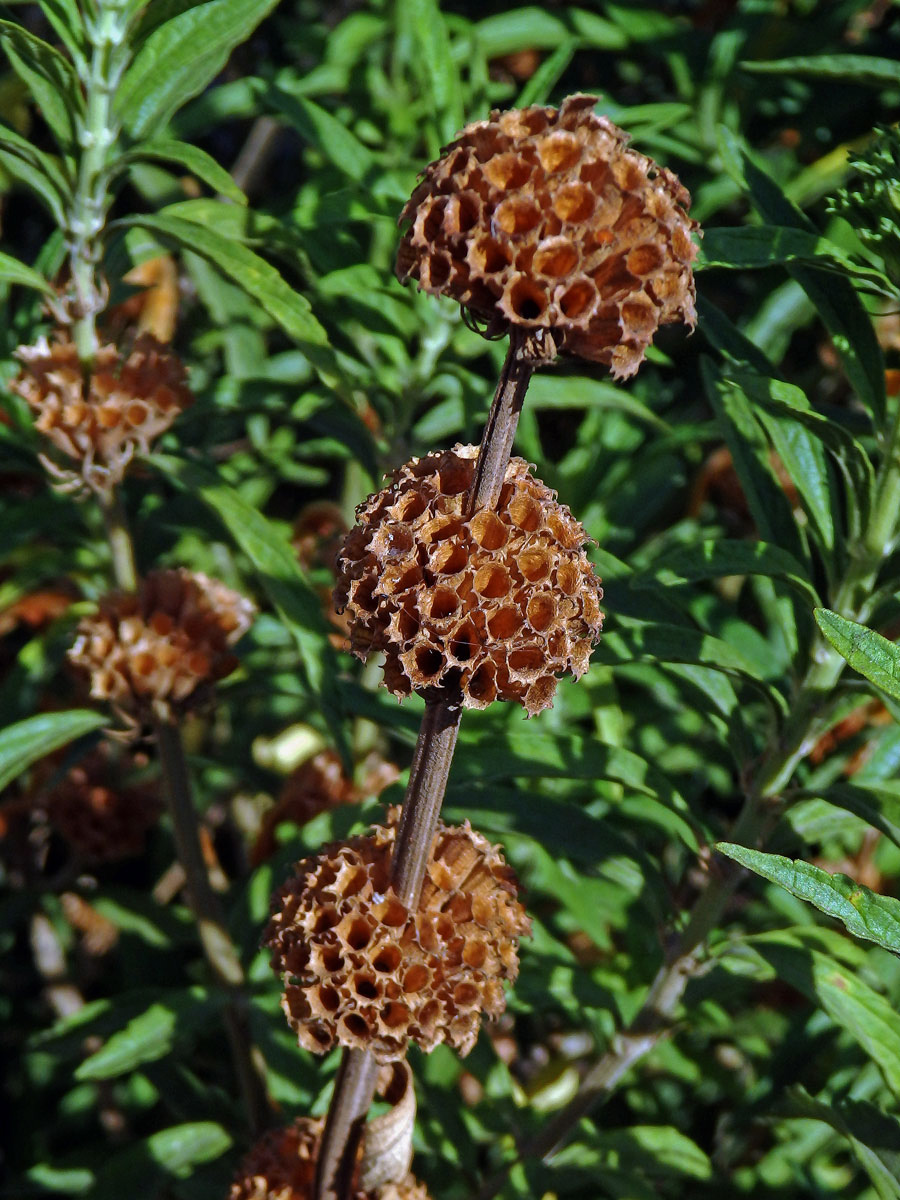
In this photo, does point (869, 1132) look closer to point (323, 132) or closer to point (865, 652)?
point (865, 652)

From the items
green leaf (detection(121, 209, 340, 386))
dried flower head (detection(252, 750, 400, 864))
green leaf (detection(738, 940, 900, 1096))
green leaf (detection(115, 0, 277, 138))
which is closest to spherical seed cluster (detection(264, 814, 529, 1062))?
green leaf (detection(738, 940, 900, 1096))

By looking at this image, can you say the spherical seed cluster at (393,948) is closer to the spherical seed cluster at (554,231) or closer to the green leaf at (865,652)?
the green leaf at (865,652)

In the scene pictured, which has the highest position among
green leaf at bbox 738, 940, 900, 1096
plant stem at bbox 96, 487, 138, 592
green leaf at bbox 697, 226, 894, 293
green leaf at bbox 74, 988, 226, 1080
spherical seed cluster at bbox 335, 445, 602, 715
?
green leaf at bbox 697, 226, 894, 293

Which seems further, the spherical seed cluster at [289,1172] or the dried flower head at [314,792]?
the dried flower head at [314,792]

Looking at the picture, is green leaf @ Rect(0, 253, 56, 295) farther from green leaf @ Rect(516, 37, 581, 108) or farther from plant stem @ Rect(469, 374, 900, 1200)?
plant stem @ Rect(469, 374, 900, 1200)

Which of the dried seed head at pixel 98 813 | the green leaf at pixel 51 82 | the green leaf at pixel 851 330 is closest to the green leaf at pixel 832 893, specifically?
the green leaf at pixel 851 330

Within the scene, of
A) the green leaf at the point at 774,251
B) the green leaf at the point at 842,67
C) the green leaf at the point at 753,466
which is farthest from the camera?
the green leaf at the point at 842,67

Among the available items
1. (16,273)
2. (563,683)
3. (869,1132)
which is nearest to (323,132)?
(16,273)
